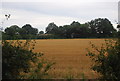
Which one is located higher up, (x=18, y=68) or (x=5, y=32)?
(x=5, y=32)

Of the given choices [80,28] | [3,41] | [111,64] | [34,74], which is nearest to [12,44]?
[3,41]

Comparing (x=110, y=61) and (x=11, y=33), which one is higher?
(x=11, y=33)

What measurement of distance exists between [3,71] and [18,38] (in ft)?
2.88

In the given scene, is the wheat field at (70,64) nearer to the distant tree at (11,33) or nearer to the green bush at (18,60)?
the green bush at (18,60)

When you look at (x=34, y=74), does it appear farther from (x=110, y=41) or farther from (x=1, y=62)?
(x=110, y=41)

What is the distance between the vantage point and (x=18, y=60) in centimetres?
427

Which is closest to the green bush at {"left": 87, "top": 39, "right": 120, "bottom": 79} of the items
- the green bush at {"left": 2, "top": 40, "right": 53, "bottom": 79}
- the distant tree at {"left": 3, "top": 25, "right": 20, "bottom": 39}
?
the green bush at {"left": 2, "top": 40, "right": 53, "bottom": 79}

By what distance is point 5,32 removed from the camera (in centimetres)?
471

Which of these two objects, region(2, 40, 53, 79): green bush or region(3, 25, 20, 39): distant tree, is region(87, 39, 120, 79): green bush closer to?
region(2, 40, 53, 79): green bush

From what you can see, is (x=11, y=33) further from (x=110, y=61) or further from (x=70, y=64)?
(x=70, y=64)

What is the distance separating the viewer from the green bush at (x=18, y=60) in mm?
4215

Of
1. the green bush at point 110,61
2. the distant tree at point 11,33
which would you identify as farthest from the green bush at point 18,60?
the green bush at point 110,61

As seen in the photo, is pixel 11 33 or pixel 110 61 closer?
pixel 110 61

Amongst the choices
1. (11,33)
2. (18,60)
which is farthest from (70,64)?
(18,60)
